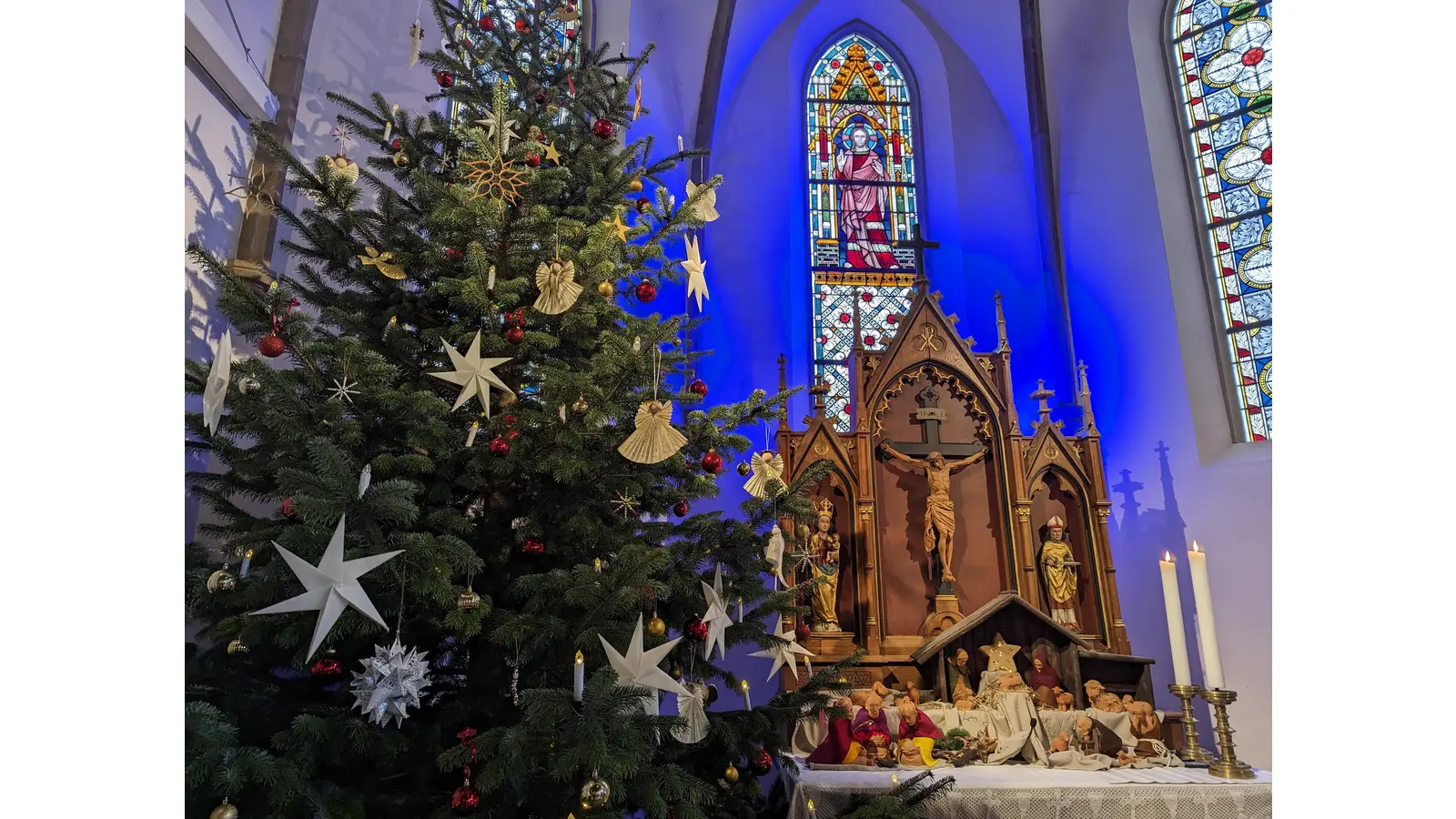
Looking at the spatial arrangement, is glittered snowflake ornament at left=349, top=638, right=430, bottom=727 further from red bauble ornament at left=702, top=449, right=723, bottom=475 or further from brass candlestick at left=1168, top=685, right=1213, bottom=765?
brass candlestick at left=1168, top=685, right=1213, bottom=765

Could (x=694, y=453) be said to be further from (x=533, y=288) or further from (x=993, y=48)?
(x=993, y=48)

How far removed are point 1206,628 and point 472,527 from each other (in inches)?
108

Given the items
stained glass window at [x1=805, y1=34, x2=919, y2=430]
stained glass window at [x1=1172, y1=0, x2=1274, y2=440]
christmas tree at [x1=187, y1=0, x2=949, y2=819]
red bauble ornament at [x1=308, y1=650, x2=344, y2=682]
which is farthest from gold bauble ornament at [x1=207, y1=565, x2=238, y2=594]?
stained glass window at [x1=1172, y1=0, x2=1274, y2=440]

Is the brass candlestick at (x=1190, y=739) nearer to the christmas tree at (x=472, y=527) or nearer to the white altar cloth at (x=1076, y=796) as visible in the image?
the white altar cloth at (x=1076, y=796)

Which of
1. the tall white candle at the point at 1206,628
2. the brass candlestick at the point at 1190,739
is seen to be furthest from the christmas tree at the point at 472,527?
the brass candlestick at the point at 1190,739

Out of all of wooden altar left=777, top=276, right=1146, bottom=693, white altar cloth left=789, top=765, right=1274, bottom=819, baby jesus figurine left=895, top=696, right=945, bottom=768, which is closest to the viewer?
white altar cloth left=789, top=765, right=1274, bottom=819

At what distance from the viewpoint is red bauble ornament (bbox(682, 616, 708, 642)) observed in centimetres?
203

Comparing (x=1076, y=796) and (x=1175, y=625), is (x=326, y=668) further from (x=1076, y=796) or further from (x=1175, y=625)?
(x=1175, y=625)

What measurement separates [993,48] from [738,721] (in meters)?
7.34

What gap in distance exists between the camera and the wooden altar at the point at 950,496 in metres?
4.35

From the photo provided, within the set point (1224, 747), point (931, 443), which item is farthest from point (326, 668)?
point (931, 443)

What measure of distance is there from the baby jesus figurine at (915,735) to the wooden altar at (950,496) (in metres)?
0.71

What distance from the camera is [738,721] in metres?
2.18

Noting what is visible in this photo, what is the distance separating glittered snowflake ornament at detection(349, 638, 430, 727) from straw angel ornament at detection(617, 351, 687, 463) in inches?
27.4
